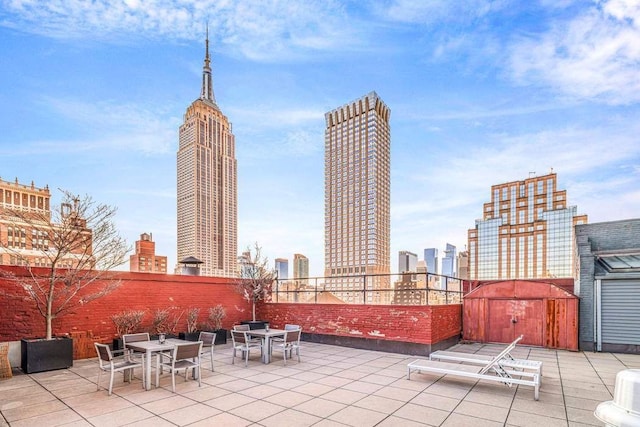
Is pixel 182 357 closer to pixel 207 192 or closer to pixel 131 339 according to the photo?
pixel 131 339

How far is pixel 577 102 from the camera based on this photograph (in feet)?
44.4

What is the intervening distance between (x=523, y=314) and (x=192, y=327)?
10.4 m

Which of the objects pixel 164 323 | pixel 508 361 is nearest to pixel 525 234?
pixel 508 361

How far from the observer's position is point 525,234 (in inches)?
3853

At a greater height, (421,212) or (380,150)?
(380,150)

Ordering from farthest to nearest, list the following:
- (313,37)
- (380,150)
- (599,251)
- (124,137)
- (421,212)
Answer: (380,150) → (421,212) → (124,137) → (313,37) → (599,251)

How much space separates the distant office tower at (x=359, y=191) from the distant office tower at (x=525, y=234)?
120ft

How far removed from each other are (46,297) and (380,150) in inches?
5374

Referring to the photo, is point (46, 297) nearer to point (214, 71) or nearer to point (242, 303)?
point (242, 303)

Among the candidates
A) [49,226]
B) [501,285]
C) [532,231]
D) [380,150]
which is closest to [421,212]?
[501,285]

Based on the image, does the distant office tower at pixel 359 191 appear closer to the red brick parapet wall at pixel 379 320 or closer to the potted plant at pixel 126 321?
the red brick parapet wall at pixel 379 320

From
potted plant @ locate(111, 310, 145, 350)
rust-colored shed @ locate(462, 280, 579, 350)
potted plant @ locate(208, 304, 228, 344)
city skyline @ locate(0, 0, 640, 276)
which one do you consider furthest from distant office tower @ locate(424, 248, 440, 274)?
potted plant @ locate(111, 310, 145, 350)

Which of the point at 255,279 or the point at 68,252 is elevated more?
the point at 68,252

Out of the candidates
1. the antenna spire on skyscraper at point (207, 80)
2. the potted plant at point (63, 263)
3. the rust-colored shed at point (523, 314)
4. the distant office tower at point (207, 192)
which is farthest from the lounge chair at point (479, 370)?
the antenna spire on skyscraper at point (207, 80)
